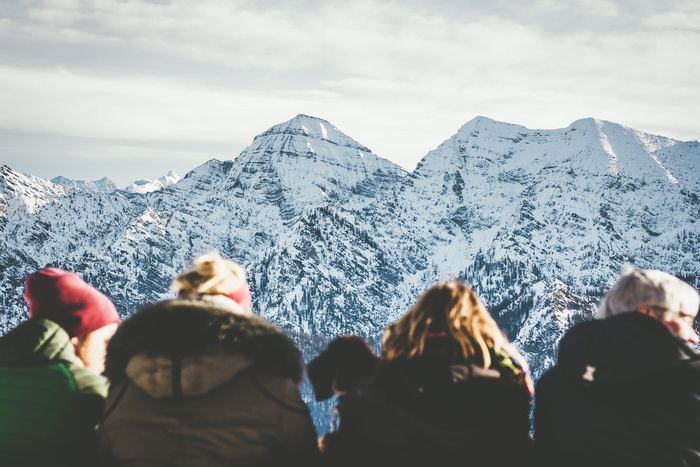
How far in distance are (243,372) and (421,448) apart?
1.75 metres

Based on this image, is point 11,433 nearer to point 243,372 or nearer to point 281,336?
point 243,372

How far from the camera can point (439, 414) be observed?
5.66m

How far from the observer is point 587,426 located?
5852 mm

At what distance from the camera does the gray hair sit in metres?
6.28

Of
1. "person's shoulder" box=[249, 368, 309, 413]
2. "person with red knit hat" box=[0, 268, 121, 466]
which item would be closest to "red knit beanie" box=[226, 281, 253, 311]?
"person's shoulder" box=[249, 368, 309, 413]

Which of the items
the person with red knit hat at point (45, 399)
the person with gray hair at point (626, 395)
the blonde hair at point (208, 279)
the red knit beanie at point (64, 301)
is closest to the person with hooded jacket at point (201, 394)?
the person with red knit hat at point (45, 399)

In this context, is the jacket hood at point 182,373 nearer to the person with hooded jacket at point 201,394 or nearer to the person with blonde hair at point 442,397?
the person with hooded jacket at point 201,394

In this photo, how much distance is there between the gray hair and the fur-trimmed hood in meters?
3.46

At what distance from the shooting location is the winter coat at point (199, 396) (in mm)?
5246

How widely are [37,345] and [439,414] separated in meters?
3.88

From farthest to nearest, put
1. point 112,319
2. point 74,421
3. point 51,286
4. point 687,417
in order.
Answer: point 112,319
point 51,286
point 74,421
point 687,417

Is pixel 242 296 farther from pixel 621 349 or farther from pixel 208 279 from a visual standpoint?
pixel 621 349

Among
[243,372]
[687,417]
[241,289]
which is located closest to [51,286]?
[241,289]

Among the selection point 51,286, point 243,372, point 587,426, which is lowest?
point 587,426
